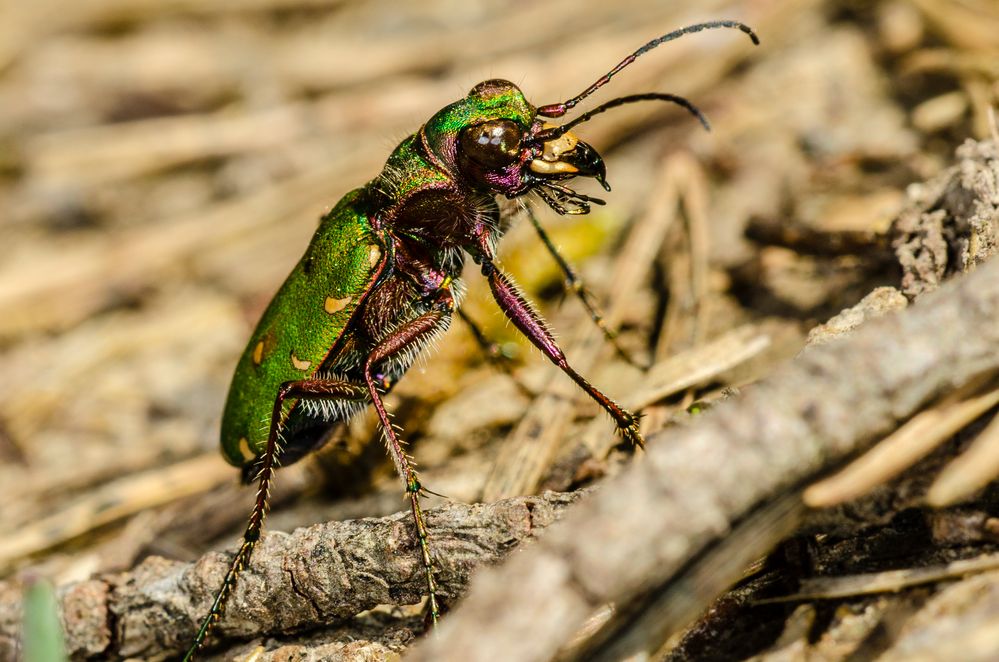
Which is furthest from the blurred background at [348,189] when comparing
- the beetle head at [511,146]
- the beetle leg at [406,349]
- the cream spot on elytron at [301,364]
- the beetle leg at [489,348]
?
the beetle head at [511,146]

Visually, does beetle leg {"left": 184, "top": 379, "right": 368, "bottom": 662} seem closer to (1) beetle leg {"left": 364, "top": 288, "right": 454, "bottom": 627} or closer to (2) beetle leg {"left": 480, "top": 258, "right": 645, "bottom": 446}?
(1) beetle leg {"left": 364, "top": 288, "right": 454, "bottom": 627}

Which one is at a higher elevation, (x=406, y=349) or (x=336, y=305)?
(x=336, y=305)

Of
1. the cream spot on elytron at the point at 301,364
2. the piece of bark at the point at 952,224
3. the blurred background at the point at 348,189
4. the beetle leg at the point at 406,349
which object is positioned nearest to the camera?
the piece of bark at the point at 952,224

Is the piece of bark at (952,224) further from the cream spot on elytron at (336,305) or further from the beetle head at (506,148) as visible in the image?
the cream spot on elytron at (336,305)

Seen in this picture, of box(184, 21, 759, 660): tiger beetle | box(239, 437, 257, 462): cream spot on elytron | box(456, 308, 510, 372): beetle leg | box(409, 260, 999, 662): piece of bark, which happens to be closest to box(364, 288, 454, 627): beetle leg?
box(184, 21, 759, 660): tiger beetle

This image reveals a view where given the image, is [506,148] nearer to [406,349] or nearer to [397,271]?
[397,271]

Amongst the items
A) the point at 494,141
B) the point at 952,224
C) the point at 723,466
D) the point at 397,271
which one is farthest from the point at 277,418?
the point at 952,224
